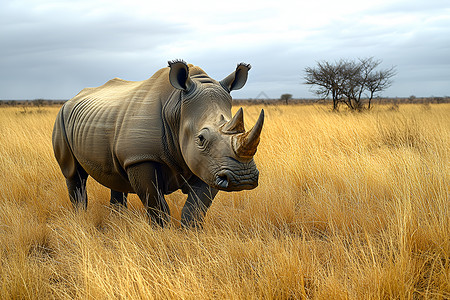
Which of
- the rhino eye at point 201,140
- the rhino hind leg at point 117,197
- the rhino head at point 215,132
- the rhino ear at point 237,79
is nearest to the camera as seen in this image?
the rhino head at point 215,132

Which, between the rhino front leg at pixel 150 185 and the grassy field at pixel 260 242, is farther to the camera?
the rhino front leg at pixel 150 185

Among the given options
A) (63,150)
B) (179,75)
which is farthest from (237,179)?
(63,150)

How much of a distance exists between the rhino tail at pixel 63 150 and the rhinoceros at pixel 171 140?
23 cm

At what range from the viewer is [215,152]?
8.56 ft

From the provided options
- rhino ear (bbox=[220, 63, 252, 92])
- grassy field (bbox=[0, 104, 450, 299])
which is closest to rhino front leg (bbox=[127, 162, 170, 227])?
grassy field (bbox=[0, 104, 450, 299])

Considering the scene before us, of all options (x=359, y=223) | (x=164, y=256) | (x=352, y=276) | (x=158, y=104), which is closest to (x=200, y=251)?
(x=164, y=256)

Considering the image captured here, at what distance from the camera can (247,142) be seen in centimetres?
240

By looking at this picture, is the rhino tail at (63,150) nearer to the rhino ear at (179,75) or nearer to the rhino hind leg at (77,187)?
the rhino hind leg at (77,187)

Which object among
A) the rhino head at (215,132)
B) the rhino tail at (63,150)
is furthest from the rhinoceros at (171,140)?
the rhino tail at (63,150)

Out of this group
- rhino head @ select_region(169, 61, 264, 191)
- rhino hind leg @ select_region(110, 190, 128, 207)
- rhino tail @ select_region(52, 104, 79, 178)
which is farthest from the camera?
rhino hind leg @ select_region(110, 190, 128, 207)

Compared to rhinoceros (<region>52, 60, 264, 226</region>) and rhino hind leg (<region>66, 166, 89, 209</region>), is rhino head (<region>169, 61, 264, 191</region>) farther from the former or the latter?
rhino hind leg (<region>66, 166, 89, 209</region>)

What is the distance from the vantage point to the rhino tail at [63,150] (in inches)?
163

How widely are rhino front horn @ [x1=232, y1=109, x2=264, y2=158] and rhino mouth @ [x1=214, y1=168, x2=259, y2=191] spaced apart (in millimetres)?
112

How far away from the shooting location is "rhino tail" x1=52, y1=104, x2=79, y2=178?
13.6 ft
